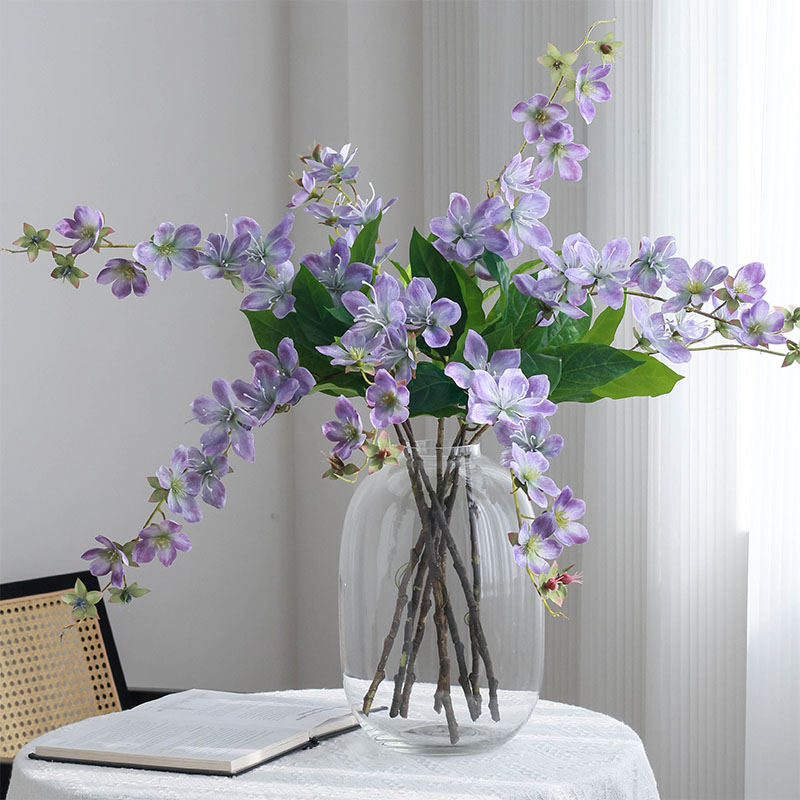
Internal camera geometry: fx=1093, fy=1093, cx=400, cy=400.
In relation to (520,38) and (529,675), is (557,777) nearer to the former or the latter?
(529,675)

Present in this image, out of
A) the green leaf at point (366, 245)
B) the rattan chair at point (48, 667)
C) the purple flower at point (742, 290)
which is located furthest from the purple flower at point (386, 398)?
the rattan chair at point (48, 667)

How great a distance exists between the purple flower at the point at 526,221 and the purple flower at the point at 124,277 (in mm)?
333

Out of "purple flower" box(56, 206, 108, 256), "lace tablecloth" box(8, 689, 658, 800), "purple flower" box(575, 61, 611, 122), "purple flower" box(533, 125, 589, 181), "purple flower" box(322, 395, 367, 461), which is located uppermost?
"purple flower" box(575, 61, 611, 122)

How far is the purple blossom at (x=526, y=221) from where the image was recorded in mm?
1003

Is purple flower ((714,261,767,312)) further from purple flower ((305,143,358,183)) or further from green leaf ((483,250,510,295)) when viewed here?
purple flower ((305,143,358,183))

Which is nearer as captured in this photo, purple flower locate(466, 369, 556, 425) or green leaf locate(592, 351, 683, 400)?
purple flower locate(466, 369, 556, 425)

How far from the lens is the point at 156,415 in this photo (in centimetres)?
257

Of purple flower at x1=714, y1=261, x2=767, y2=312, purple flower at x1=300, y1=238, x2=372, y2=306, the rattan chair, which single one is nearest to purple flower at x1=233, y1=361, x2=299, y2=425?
purple flower at x1=300, y1=238, x2=372, y2=306

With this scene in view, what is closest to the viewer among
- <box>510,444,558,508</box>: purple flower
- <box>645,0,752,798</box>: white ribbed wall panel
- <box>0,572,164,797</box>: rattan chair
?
<box>510,444,558,508</box>: purple flower

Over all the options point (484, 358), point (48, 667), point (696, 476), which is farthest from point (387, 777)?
point (696, 476)

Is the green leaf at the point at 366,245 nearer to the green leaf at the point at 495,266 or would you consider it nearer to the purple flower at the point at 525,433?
the green leaf at the point at 495,266

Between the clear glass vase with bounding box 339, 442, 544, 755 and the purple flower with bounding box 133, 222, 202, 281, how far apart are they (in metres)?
0.29

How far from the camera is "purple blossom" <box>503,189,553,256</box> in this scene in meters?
1.00

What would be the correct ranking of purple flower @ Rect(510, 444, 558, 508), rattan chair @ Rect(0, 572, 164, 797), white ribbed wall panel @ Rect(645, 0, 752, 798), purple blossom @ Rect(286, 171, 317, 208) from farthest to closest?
1. white ribbed wall panel @ Rect(645, 0, 752, 798)
2. rattan chair @ Rect(0, 572, 164, 797)
3. purple blossom @ Rect(286, 171, 317, 208)
4. purple flower @ Rect(510, 444, 558, 508)
